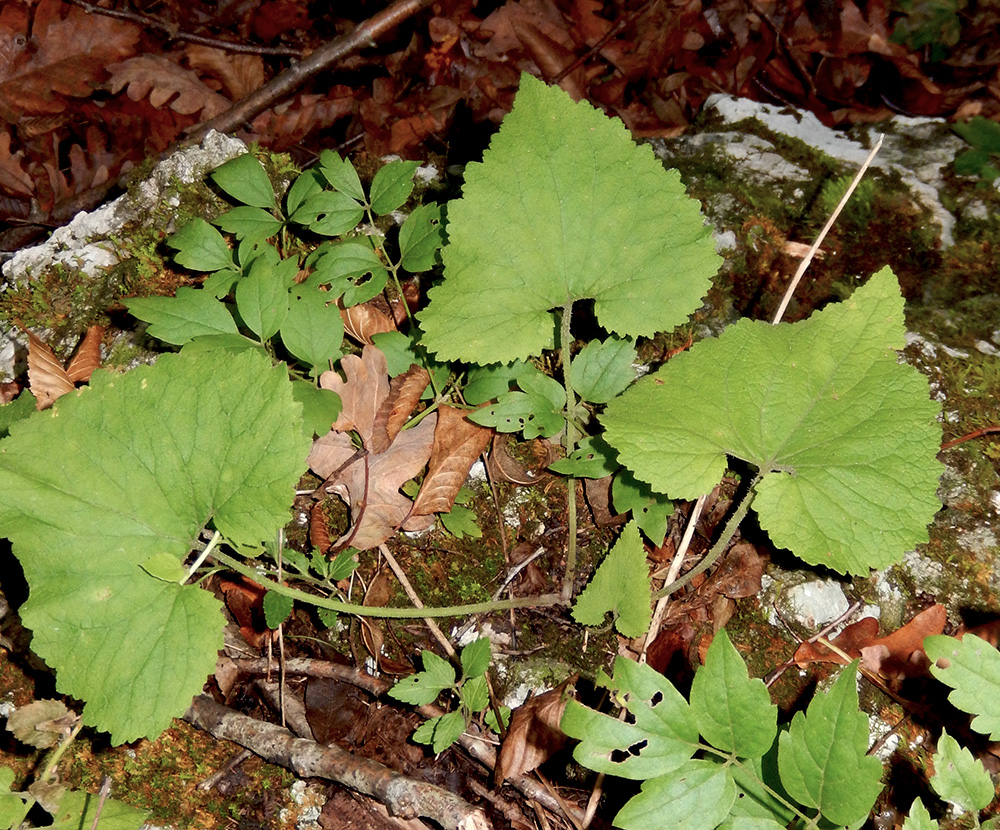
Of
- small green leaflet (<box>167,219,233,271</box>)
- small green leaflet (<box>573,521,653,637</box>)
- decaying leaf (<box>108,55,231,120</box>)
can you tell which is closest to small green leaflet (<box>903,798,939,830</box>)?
small green leaflet (<box>573,521,653,637</box>)

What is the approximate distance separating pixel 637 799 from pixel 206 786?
1.11m

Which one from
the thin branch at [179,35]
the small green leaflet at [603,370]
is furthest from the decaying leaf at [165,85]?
the small green leaflet at [603,370]

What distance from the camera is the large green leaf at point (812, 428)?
1621mm

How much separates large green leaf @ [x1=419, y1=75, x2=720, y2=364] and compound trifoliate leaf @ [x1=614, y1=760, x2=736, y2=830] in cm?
104

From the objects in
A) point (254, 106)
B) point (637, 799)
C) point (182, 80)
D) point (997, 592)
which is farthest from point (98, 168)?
point (997, 592)

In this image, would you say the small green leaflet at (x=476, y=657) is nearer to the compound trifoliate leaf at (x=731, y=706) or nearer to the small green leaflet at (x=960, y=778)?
the compound trifoliate leaf at (x=731, y=706)

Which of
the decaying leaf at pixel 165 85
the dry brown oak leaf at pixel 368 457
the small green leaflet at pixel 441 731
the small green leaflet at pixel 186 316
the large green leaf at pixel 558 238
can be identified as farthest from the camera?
the decaying leaf at pixel 165 85

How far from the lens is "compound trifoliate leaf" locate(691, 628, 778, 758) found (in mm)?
1444

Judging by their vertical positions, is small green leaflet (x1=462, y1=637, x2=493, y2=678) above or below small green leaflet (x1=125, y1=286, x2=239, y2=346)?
below

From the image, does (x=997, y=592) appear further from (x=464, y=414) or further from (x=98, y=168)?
(x=98, y=168)

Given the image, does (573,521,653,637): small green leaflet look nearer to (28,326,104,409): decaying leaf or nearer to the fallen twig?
the fallen twig

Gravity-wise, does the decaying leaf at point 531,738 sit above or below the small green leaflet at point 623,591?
below

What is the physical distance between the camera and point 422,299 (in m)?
2.40

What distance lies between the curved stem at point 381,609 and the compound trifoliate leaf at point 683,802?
0.57 m
